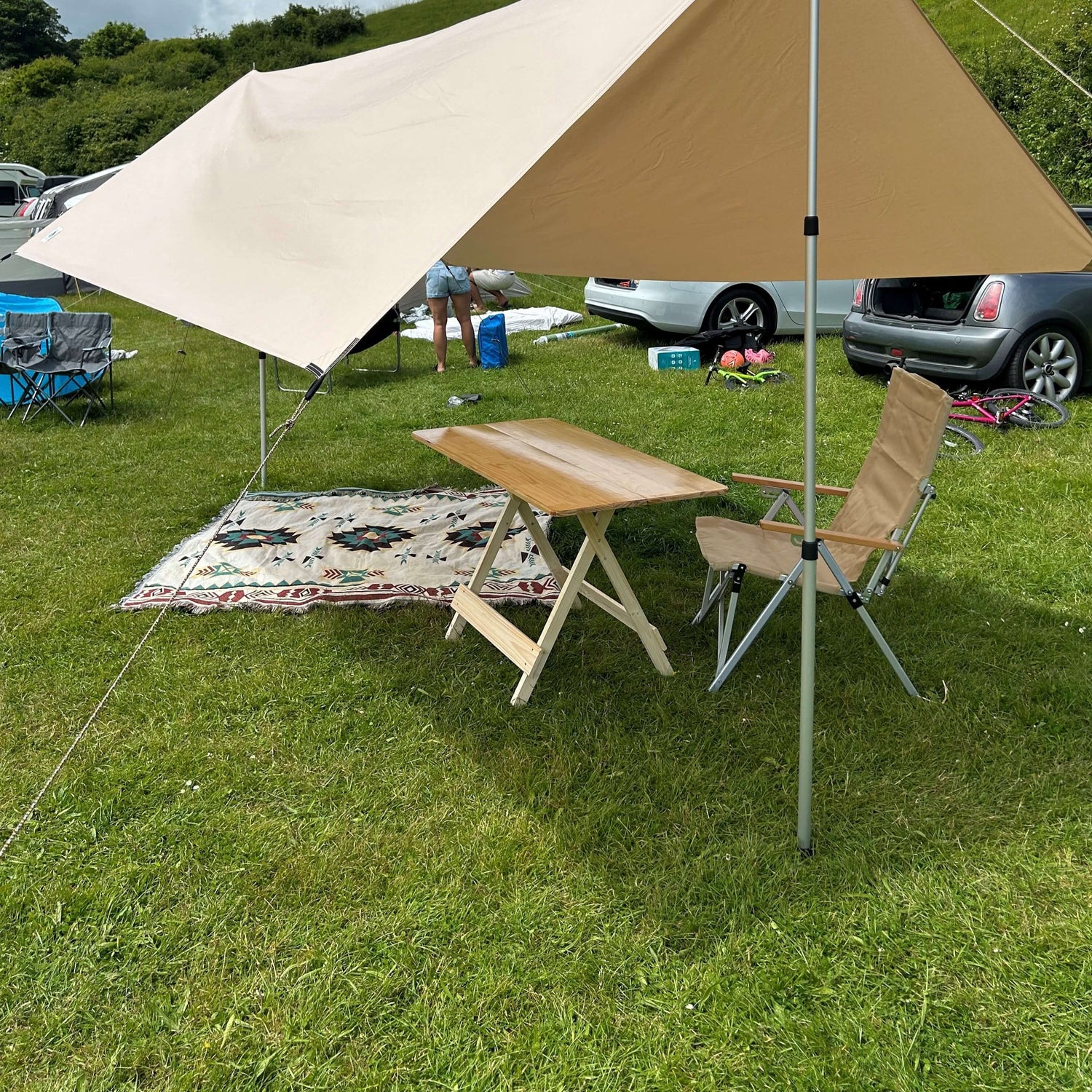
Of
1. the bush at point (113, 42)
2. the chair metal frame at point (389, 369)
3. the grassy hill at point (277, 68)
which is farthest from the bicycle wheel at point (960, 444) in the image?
the bush at point (113, 42)

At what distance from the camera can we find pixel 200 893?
244 centimetres

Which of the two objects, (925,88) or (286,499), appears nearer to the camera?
(925,88)

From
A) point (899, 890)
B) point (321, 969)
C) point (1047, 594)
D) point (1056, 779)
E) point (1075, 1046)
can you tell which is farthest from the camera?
point (1047, 594)

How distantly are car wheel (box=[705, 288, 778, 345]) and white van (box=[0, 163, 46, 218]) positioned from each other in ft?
42.5

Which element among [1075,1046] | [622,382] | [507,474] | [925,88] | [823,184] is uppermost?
[925,88]

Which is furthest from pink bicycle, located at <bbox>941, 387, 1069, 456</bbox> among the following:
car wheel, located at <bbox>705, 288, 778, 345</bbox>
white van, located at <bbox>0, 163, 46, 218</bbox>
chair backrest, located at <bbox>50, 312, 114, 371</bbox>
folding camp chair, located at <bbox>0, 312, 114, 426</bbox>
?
white van, located at <bbox>0, 163, 46, 218</bbox>

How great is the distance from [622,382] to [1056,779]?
597 cm

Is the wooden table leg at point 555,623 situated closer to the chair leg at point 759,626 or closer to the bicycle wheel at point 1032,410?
the chair leg at point 759,626

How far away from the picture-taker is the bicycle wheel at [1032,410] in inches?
245

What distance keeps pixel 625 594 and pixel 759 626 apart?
510mm

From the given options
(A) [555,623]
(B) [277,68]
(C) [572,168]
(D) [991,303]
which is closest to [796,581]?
(A) [555,623]

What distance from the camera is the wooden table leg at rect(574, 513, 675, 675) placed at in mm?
3248

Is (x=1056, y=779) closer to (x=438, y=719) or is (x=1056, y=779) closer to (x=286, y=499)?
(x=438, y=719)

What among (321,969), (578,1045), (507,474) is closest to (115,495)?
(507,474)
